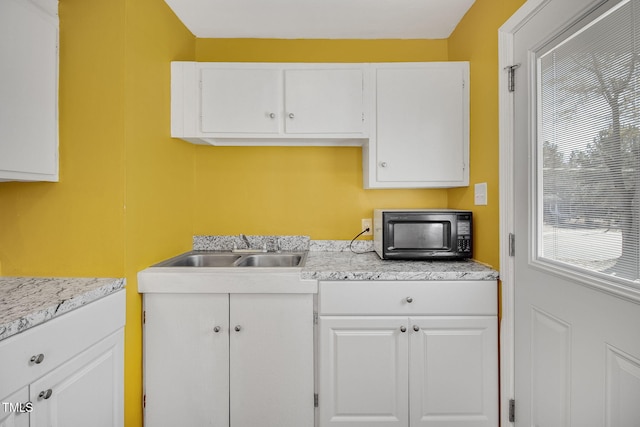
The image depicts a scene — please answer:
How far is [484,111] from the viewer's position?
1.78 m

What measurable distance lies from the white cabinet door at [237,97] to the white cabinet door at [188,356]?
3.31 feet

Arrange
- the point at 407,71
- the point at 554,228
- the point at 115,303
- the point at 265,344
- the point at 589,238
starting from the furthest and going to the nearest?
the point at 407,71
the point at 265,344
the point at 115,303
the point at 554,228
the point at 589,238

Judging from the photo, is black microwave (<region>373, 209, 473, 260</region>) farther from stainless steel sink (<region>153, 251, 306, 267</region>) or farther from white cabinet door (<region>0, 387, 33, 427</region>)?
white cabinet door (<region>0, 387, 33, 427</region>)

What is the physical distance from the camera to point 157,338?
1660 millimetres

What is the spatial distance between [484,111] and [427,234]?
728mm

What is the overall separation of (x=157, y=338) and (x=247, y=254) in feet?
2.40

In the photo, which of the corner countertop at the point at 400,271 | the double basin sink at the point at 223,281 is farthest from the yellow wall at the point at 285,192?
the double basin sink at the point at 223,281

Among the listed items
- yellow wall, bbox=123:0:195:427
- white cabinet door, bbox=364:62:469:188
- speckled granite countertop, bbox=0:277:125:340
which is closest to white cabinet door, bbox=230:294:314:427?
yellow wall, bbox=123:0:195:427

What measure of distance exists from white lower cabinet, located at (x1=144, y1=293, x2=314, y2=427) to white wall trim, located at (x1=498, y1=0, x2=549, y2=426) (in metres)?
0.94

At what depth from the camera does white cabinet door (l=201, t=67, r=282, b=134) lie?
1.97 meters

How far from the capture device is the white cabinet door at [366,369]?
166cm

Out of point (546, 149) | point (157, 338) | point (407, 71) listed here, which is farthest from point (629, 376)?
point (157, 338)

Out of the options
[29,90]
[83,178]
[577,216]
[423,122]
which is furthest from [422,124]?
[29,90]

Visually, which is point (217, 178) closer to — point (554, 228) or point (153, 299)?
point (153, 299)
